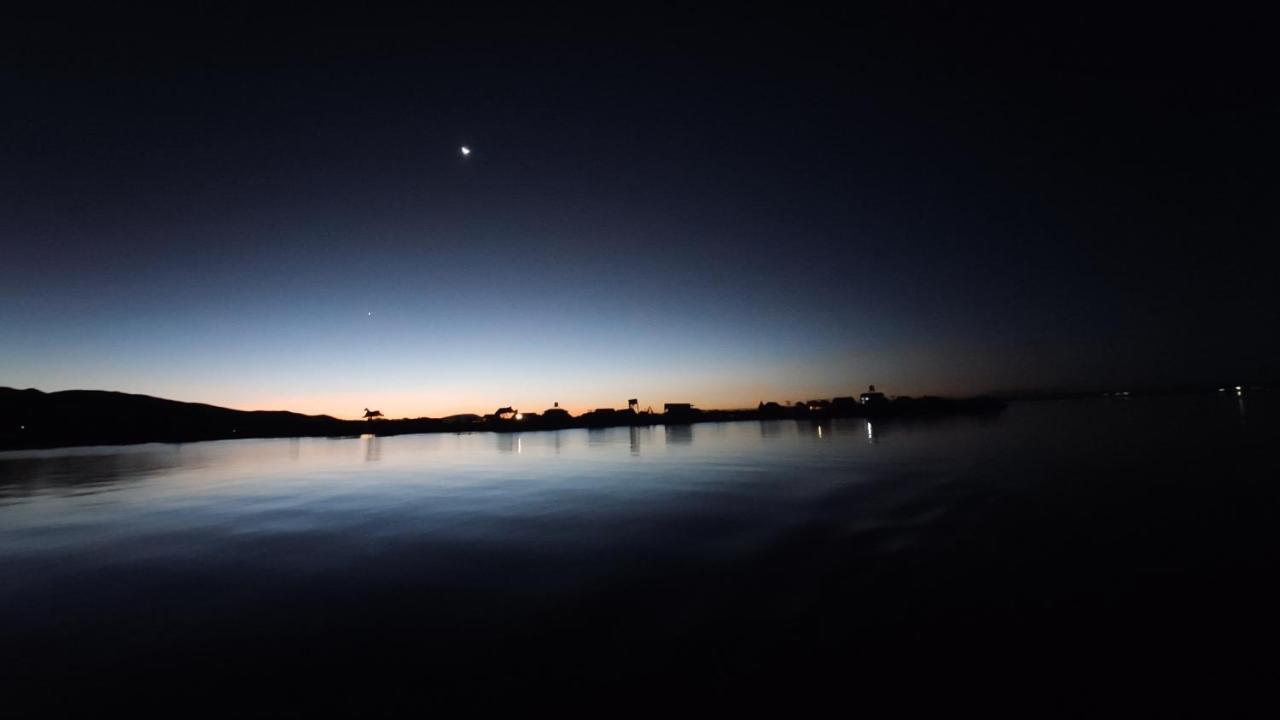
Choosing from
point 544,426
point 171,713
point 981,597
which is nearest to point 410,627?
point 171,713

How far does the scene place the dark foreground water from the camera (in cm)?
528

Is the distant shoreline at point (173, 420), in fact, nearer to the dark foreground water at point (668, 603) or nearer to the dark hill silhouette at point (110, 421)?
the dark hill silhouette at point (110, 421)

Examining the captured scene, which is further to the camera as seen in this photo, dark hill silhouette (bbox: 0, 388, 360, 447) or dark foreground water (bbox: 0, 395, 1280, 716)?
dark hill silhouette (bbox: 0, 388, 360, 447)

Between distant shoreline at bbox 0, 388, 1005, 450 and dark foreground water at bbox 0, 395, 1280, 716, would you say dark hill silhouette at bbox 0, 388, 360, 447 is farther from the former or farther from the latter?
dark foreground water at bbox 0, 395, 1280, 716

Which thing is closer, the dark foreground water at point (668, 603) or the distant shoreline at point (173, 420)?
the dark foreground water at point (668, 603)

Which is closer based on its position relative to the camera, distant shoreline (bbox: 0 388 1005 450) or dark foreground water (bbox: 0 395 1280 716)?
dark foreground water (bbox: 0 395 1280 716)

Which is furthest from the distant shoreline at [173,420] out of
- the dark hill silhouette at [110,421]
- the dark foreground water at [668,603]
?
the dark foreground water at [668,603]

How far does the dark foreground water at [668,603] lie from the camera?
528 cm

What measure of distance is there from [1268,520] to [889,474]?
11.2 metres

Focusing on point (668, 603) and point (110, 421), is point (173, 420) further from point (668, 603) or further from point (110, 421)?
point (668, 603)

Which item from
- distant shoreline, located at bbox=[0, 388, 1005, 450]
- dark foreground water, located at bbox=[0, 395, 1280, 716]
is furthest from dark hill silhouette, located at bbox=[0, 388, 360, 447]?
dark foreground water, located at bbox=[0, 395, 1280, 716]

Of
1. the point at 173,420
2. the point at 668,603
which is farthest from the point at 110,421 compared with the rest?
the point at 668,603

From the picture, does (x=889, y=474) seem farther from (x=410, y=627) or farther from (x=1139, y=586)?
(x=410, y=627)

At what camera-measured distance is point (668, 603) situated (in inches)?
307
